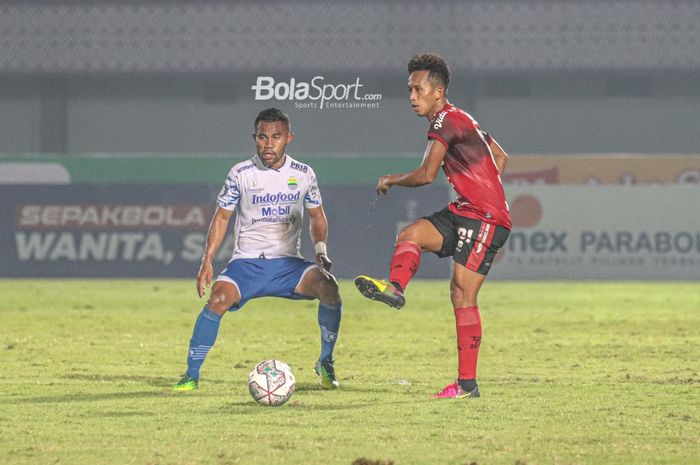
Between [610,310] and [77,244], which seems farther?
[77,244]

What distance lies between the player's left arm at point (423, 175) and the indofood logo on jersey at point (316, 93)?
24.0 metres

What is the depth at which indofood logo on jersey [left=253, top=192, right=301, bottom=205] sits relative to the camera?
9047 millimetres

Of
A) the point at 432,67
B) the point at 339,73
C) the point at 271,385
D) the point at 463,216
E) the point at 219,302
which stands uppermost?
the point at 339,73

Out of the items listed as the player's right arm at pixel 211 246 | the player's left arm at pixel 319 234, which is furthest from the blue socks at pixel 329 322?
the player's right arm at pixel 211 246

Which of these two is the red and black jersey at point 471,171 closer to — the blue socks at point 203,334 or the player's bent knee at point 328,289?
the player's bent knee at point 328,289

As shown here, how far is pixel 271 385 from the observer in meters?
7.95

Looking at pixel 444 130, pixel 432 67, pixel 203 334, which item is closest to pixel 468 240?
pixel 444 130

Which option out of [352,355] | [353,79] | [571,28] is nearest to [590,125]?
[571,28]

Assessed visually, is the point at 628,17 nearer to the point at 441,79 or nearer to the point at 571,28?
the point at 571,28

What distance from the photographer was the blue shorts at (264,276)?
8.89 metres

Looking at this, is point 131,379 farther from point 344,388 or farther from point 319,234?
point 319,234

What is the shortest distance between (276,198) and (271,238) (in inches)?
10.4

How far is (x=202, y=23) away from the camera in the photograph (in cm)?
3456

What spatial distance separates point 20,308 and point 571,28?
2004cm
